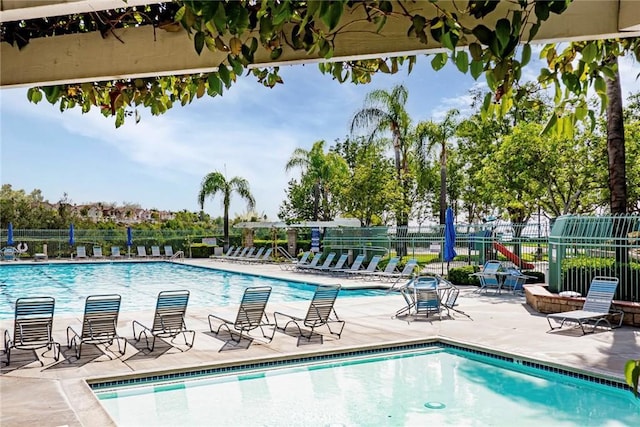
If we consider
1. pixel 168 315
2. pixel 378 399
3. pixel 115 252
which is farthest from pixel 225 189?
pixel 378 399

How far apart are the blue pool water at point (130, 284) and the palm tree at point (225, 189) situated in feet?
30.7

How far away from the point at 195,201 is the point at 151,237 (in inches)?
169

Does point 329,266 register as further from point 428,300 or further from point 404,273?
point 428,300

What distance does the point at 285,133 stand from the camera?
156 feet

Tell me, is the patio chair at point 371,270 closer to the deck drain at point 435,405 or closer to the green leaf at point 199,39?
the deck drain at point 435,405

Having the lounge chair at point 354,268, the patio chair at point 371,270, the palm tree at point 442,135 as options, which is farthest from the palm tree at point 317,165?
the patio chair at point 371,270

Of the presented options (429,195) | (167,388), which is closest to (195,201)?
(429,195)

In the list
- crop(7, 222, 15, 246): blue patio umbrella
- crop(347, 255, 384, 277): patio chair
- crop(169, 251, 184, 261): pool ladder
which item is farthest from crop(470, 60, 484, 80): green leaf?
crop(169, 251, 184, 261): pool ladder

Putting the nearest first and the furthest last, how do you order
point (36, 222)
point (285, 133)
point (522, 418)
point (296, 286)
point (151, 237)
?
point (522, 418) → point (296, 286) → point (151, 237) → point (36, 222) → point (285, 133)

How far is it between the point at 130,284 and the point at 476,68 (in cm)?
2337

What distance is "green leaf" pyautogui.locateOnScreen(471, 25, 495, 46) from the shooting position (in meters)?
1.66

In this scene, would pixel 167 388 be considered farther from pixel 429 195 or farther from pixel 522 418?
pixel 429 195

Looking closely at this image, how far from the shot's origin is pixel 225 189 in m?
41.1

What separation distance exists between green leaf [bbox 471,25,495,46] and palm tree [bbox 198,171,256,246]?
39.2 meters
